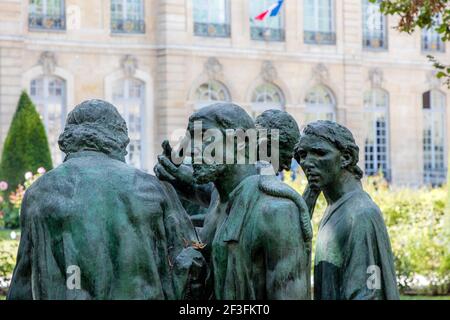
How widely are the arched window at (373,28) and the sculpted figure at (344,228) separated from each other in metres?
28.3

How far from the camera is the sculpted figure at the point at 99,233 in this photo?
3799mm

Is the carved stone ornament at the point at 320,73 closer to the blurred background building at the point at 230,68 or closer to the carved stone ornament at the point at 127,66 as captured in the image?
the blurred background building at the point at 230,68

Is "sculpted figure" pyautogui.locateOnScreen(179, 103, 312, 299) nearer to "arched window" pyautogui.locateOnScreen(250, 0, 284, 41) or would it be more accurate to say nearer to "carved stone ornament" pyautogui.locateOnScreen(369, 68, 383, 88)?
"arched window" pyautogui.locateOnScreen(250, 0, 284, 41)

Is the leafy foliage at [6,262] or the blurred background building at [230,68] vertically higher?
the blurred background building at [230,68]

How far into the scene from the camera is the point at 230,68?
94.7 feet

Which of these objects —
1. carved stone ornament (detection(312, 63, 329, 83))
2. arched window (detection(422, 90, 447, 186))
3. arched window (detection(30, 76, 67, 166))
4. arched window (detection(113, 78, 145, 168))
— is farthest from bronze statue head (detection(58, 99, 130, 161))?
arched window (detection(422, 90, 447, 186))

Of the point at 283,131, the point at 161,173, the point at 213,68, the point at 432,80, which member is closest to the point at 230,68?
the point at 213,68

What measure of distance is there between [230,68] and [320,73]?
2966mm

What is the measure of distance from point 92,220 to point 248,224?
1.77 ft

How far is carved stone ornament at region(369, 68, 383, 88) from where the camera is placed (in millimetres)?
32094

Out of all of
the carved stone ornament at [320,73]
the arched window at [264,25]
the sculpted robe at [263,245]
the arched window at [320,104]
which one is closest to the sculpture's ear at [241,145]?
the sculpted robe at [263,245]

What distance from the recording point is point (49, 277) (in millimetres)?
3797

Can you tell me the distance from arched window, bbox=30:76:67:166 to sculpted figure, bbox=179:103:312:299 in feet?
73.8

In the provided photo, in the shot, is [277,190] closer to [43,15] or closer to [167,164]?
[167,164]
